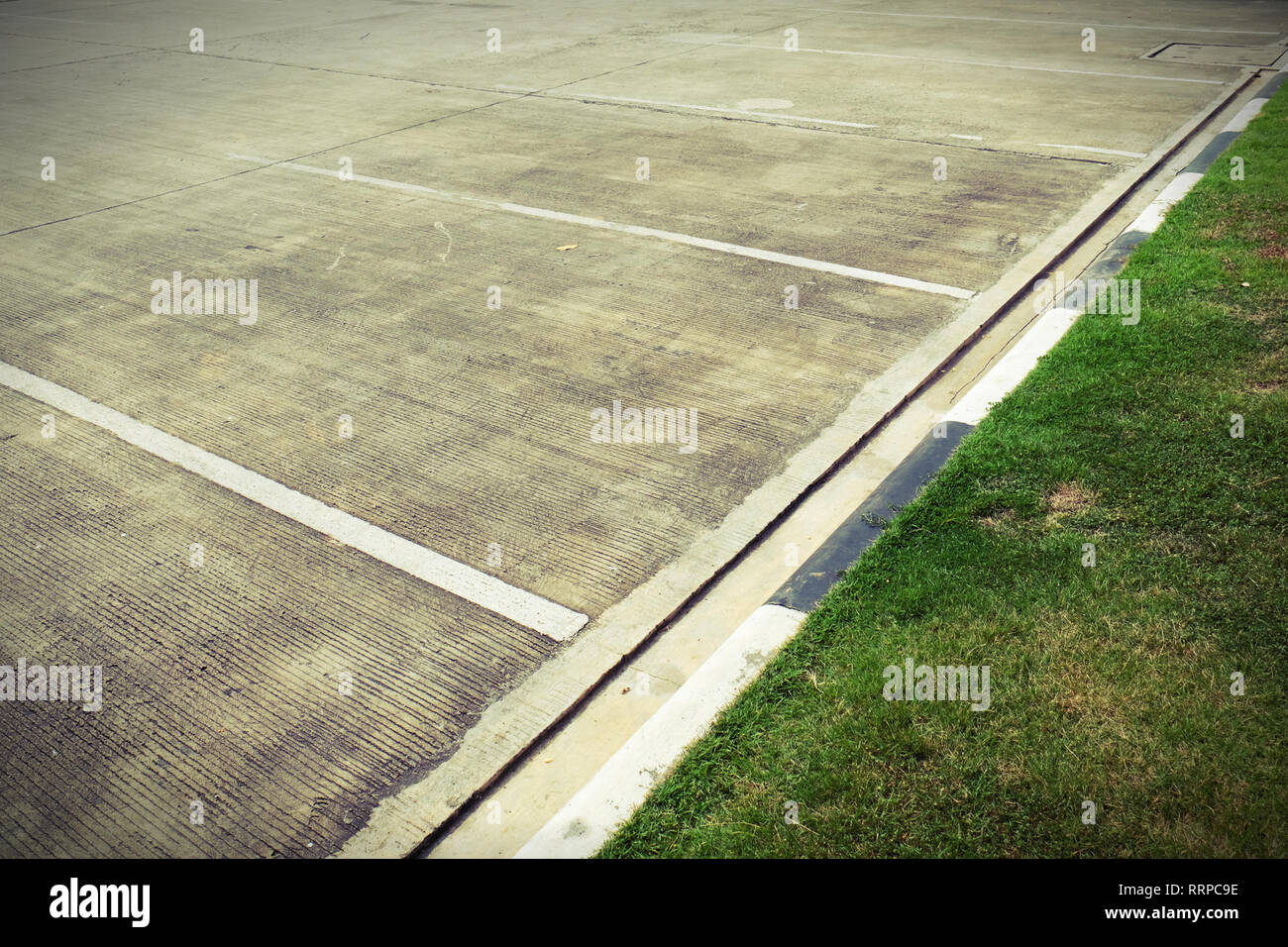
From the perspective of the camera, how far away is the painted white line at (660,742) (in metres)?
3.49

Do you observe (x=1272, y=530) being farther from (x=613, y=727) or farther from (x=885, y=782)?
(x=613, y=727)

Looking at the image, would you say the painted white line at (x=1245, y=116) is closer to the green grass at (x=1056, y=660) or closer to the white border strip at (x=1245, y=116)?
the white border strip at (x=1245, y=116)

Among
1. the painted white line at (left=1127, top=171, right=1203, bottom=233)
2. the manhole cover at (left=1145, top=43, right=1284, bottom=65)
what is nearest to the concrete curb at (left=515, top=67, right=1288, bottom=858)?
the painted white line at (left=1127, top=171, right=1203, bottom=233)

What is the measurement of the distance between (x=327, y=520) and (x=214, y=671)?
1.15 meters

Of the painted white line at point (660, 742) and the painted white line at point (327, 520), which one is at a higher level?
the painted white line at point (327, 520)

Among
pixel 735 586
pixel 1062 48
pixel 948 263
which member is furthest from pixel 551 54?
pixel 735 586

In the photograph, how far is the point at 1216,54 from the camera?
14.5 metres

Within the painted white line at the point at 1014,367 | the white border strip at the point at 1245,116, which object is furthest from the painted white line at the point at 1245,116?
the painted white line at the point at 1014,367

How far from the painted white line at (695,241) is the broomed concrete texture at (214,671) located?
15.4ft

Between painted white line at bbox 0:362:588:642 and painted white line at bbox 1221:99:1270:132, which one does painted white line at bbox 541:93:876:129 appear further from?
painted white line at bbox 0:362:588:642

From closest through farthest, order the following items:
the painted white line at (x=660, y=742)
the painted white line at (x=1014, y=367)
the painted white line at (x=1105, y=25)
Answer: the painted white line at (x=660, y=742)
the painted white line at (x=1014, y=367)
the painted white line at (x=1105, y=25)

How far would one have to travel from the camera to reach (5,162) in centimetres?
1180

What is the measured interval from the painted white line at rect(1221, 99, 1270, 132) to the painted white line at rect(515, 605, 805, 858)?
10.0m
